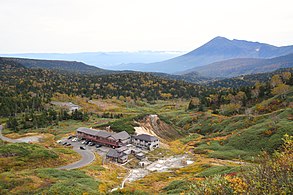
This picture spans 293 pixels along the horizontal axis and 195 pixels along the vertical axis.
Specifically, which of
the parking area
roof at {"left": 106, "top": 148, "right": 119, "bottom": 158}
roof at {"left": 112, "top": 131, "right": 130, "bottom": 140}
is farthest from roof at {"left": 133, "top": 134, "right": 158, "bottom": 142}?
roof at {"left": 106, "top": 148, "right": 119, "bottom": 158}

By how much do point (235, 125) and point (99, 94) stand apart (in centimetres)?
13009

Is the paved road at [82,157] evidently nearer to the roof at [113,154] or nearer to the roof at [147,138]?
the roof at [113,154]

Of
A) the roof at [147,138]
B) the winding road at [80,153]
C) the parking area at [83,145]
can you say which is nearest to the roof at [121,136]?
the roof at [147,138]

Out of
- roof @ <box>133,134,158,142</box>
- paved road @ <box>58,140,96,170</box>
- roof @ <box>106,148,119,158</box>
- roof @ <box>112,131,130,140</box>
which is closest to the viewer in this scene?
paved road @ <box>58,140,96,170</box>

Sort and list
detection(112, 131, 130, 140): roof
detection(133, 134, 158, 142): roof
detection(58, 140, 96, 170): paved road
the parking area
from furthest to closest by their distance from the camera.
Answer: detection(133, 134, 158, 142): roof → detection(112, 131, 130, 140): roof → the parking area → detection(58, 140, 96, 170): paved road

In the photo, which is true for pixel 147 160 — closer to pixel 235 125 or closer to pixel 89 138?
pixel 89 138

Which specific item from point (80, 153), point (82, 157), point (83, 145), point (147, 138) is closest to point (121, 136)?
point (147, 138)

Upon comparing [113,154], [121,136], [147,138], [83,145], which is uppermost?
[121,136]

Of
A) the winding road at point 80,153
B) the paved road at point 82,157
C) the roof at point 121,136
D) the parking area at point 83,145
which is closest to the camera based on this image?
the paved road at point 82,157

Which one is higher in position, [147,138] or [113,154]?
[147,138]

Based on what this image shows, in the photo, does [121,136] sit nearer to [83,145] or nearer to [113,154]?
[113,154]

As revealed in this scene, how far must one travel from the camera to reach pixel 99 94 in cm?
19338

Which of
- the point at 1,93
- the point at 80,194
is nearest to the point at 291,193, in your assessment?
the point at 80,194

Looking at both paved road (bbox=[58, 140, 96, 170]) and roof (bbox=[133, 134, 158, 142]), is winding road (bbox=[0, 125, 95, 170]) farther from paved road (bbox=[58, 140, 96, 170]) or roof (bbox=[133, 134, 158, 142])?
roof (bbox=[133, 134, 158, 142])
